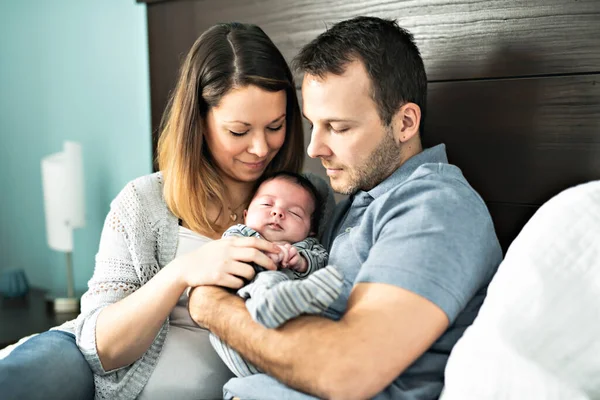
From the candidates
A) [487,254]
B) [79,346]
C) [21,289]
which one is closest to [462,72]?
[487,254]

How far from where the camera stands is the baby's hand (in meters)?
1.34

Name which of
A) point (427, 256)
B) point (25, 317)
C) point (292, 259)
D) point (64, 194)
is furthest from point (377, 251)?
point (25, 317)

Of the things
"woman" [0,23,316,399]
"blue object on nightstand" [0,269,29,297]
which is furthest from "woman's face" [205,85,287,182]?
"blue object on nightstand" [0,269,29,297]

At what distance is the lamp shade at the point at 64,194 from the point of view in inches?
95.5

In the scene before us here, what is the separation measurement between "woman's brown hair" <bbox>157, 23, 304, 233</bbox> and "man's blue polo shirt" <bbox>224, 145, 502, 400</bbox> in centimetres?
49

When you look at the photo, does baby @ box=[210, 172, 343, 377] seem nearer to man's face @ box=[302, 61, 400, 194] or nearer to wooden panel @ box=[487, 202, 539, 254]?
man's face @ box=[302, 61, 400, 194]

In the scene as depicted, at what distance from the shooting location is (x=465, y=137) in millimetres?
1559

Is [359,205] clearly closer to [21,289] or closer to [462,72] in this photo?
[462,72]

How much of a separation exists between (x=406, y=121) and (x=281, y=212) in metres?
0.37

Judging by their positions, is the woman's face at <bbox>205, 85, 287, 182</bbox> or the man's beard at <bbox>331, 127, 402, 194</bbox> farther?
the woman's face at <bbox>205, 85, 287, 182</bbox>

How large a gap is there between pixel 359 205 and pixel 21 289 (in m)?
1.93

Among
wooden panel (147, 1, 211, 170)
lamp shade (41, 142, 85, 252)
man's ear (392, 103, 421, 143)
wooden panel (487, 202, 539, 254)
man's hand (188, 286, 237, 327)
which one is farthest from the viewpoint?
lamp shade (41, 142, 85, 252)

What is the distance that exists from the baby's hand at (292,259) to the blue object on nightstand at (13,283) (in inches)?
71.2

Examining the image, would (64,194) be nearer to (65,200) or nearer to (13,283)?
(65,200)
